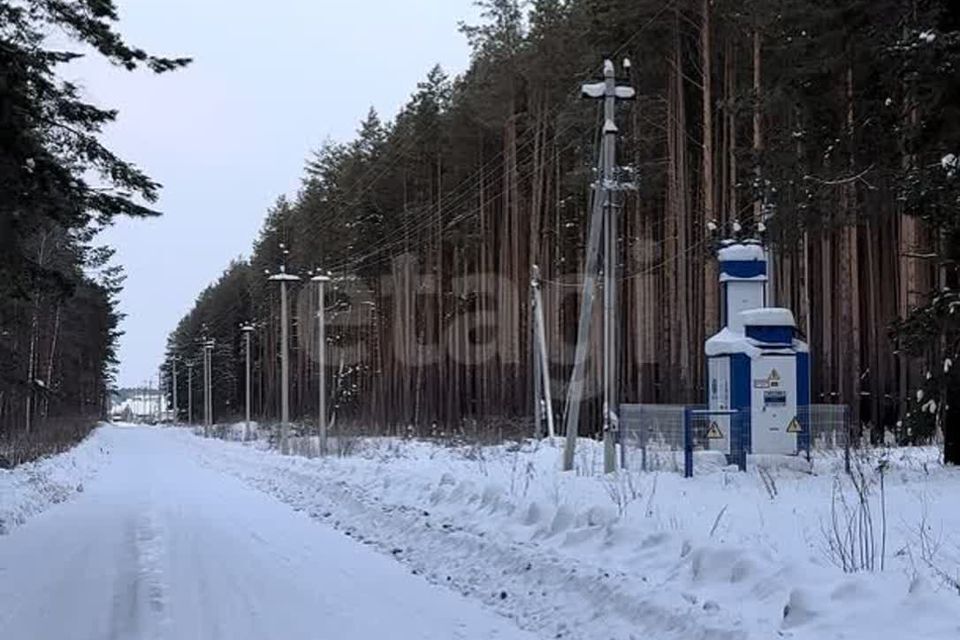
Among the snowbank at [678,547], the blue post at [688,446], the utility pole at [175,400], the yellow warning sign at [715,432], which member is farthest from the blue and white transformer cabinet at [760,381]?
the utility pole at [175,400]

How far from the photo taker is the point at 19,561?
12172 mm

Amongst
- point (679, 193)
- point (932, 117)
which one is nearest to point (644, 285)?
point (679, 193)

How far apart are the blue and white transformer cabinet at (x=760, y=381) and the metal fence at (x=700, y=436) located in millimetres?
42

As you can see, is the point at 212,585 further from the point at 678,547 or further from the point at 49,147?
the point at 49,147

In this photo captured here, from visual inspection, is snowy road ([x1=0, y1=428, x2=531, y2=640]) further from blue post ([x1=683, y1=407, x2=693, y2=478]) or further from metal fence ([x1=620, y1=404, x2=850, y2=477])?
metal fence ([x1=620, y1=404, x2=850, y2=477])

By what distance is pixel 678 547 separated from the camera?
29.7 feet

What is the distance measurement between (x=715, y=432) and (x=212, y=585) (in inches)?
434

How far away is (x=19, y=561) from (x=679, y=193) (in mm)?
27718

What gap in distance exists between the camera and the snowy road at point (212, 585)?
8.18m

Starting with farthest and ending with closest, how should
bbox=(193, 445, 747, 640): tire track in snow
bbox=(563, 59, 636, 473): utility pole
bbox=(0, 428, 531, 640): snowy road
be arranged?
1. bbox=(563, 59, 636, 473): utility pole
2. bbox=(0, 428, 531, 640): snowy road
3. bbox=(193, 445, 747, 640): tire track in snow

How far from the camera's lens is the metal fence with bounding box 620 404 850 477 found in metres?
18.5

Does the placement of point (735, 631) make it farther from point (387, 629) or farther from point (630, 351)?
point (630, 351)

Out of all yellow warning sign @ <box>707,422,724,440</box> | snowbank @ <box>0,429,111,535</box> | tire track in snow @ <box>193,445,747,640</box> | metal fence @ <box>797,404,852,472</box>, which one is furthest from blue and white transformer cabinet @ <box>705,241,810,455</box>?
snowbank @ <box>0,429,111,535</box>

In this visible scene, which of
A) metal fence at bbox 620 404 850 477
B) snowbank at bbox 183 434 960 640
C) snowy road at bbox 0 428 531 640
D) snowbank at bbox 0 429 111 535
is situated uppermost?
metal fence at bbox 620 404 850 477
